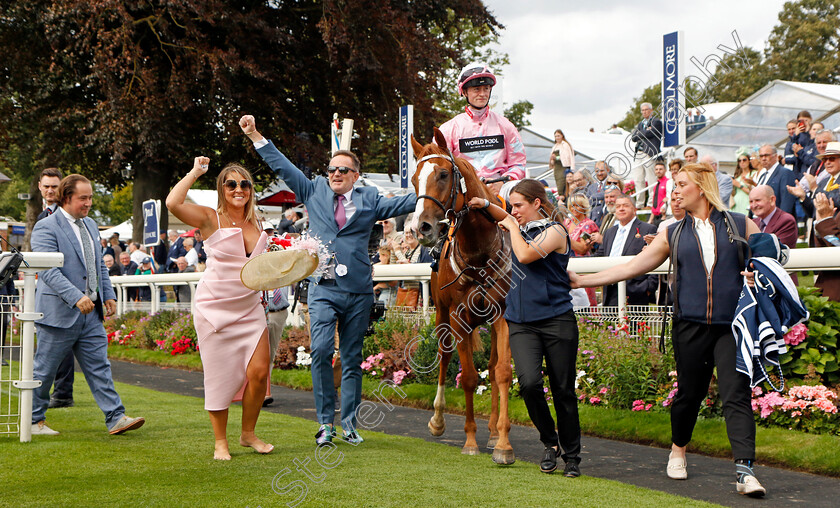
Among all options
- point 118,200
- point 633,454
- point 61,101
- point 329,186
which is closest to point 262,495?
point 329,186

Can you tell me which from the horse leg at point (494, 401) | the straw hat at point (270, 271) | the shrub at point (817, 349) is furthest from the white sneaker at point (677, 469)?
the straw hat at point (270, 271)

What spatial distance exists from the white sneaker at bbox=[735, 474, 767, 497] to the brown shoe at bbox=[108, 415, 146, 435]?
4524 millimetres

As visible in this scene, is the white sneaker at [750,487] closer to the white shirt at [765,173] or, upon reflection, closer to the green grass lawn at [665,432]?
the green grass lawn at [665,432]

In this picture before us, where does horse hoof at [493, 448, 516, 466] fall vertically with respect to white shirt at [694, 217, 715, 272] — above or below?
below

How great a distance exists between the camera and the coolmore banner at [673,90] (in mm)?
7898

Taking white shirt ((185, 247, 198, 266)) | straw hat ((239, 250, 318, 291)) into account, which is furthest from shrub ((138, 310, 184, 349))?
straw hat ((239, 250, 318, 291))

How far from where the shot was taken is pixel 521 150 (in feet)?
24.8

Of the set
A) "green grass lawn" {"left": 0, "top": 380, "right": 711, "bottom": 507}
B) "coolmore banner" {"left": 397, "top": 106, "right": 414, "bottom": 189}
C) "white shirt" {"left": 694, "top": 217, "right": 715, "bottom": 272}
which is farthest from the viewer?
"coolmore banner" {"left": 397, "top": 106, "right": 414, "bottom": 189}

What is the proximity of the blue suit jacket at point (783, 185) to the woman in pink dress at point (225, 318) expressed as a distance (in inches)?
316

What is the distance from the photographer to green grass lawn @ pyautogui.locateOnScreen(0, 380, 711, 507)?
4684mm

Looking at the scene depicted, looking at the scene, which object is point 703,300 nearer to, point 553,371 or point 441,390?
point 553,371

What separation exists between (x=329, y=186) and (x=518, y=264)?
5.43 feet

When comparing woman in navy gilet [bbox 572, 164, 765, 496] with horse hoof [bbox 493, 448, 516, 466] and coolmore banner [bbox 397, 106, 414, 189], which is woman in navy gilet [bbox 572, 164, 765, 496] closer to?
horse hoof [bbox 493, 448, 516, 466]

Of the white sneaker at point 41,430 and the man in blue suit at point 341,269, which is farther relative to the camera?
the white sneaker at point 41,430
